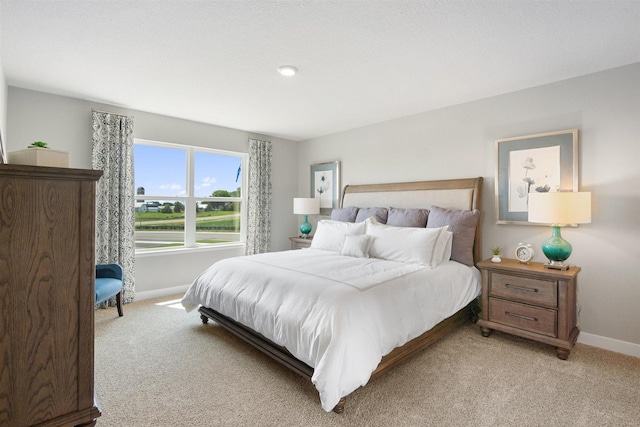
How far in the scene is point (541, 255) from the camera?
3.11 metres

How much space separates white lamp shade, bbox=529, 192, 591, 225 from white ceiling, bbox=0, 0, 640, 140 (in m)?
1.15

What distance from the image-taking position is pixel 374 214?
4051 millimetres

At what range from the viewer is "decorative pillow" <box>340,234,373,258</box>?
3.32 meters

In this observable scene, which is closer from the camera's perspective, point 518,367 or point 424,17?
point 424,17

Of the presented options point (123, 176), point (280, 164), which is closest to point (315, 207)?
point (280, 164)

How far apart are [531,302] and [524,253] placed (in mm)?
496

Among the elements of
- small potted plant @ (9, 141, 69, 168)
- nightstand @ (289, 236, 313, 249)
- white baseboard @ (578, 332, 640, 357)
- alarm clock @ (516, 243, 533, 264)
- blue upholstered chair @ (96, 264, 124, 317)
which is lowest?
white baseboard @ (578, 332, 640, 357)

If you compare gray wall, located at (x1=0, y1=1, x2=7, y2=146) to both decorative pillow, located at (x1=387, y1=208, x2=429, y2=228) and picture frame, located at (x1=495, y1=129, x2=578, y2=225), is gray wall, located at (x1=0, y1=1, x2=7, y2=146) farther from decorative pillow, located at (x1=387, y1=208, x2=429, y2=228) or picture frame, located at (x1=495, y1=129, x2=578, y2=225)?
picture frame, located at (x1=495, y1=129, x2=578, y2=225)

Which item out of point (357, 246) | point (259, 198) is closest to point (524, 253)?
point (357, 246)

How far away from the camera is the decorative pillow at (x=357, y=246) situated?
131 inches

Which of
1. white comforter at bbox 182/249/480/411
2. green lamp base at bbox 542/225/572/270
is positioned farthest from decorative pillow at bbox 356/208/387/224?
green lamp base at bbox 542/225/572/270

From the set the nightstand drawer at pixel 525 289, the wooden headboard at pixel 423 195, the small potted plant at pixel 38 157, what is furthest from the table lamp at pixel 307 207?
the small potted plant at pixel 38 157

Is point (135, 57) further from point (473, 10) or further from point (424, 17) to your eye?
point (473, 10)

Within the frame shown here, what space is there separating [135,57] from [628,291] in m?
4.70
